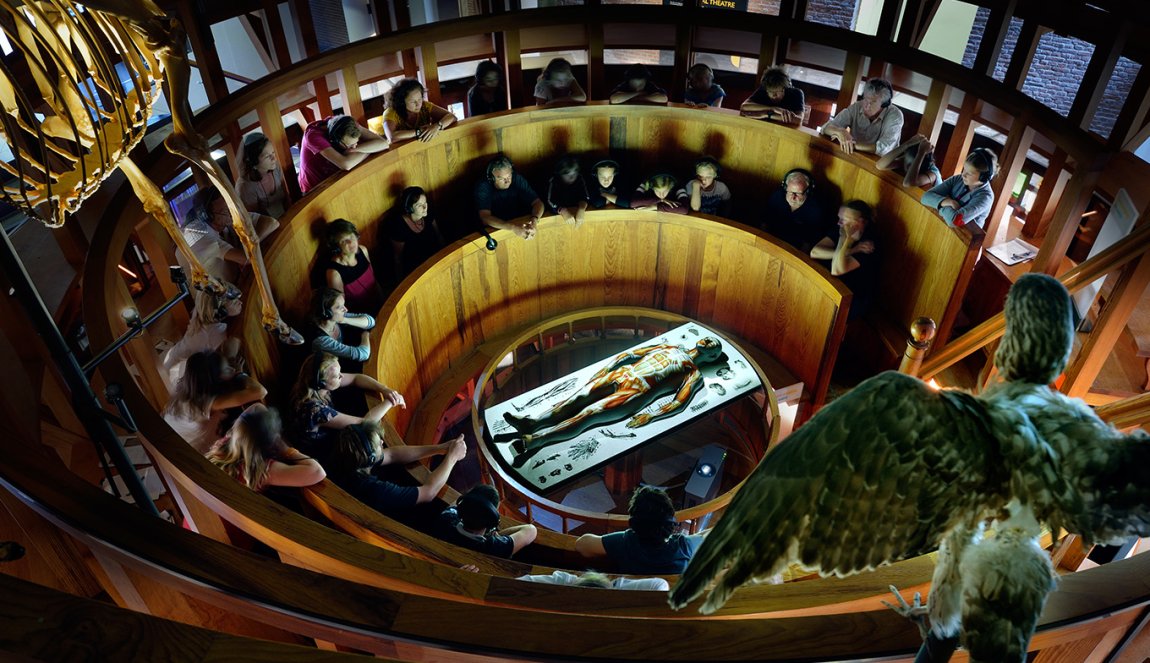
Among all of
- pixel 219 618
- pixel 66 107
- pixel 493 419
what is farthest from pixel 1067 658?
pixel 493 419

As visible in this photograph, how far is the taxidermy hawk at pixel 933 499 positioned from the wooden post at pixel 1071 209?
2973 mm

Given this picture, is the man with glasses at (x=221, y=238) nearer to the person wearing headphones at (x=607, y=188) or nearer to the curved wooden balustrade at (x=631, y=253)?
the curved wooden balustrade at (x=631, y=253)

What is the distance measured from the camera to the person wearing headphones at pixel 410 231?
4.86 metres

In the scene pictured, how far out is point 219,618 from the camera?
93.2 inches

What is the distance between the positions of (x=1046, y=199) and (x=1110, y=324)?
195 cm

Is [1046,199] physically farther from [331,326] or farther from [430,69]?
[331,326]

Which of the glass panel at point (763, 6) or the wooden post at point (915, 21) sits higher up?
the wooden post at point (915, 21)

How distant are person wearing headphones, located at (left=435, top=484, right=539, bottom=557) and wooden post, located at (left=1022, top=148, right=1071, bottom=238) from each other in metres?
3.99

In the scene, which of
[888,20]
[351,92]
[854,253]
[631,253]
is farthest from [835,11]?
[351,92]

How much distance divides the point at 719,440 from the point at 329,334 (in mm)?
3076

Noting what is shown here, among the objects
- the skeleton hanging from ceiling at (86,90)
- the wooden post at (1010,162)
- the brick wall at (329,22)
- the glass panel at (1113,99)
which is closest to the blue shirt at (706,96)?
the wooden post at (1010,162)

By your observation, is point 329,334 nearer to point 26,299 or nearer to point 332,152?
point 332,152

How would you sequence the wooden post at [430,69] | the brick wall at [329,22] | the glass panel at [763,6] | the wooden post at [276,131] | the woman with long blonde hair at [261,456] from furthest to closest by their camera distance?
the glass panel at [763,6]
the brick wall at [329,22]
the wooden post at [430,69]
the wooden post at [276,131]
the woman with long blonde hair at [261,456]

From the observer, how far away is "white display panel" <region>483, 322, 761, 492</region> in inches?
169
